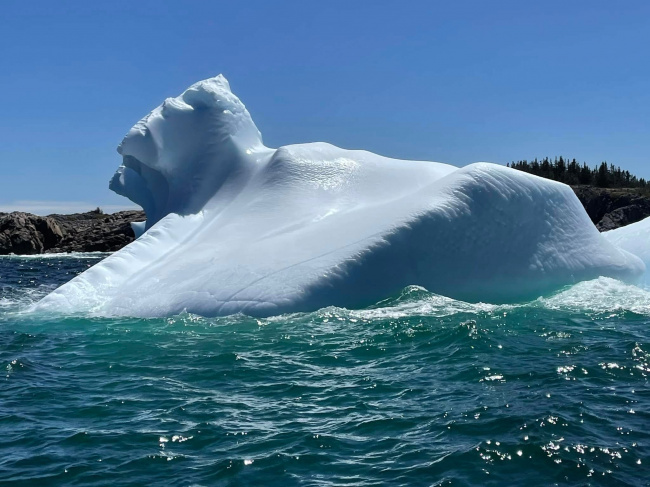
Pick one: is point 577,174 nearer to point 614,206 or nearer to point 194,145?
point 614,206

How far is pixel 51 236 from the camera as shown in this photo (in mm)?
76875

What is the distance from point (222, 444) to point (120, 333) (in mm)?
6172

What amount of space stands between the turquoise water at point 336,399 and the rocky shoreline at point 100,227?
2341 inches

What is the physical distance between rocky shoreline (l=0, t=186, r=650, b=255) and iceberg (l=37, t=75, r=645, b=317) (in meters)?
52.6

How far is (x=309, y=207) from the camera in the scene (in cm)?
1675

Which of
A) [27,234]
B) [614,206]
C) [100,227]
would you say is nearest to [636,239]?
[614,206]

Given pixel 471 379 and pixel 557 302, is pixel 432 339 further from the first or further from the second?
pixel 557 302

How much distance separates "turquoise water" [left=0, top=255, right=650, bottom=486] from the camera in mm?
6133

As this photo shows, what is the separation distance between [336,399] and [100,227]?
7796cm

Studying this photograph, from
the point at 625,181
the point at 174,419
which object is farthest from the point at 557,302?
the point at 625,181

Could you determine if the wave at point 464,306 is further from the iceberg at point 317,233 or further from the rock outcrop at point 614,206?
the rock outcrop at point 614,206

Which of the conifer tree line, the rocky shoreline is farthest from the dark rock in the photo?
the conifer tree line

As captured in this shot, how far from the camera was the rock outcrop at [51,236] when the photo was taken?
2862 inches

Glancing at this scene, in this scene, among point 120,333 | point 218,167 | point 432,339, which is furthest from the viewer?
point 218,167
